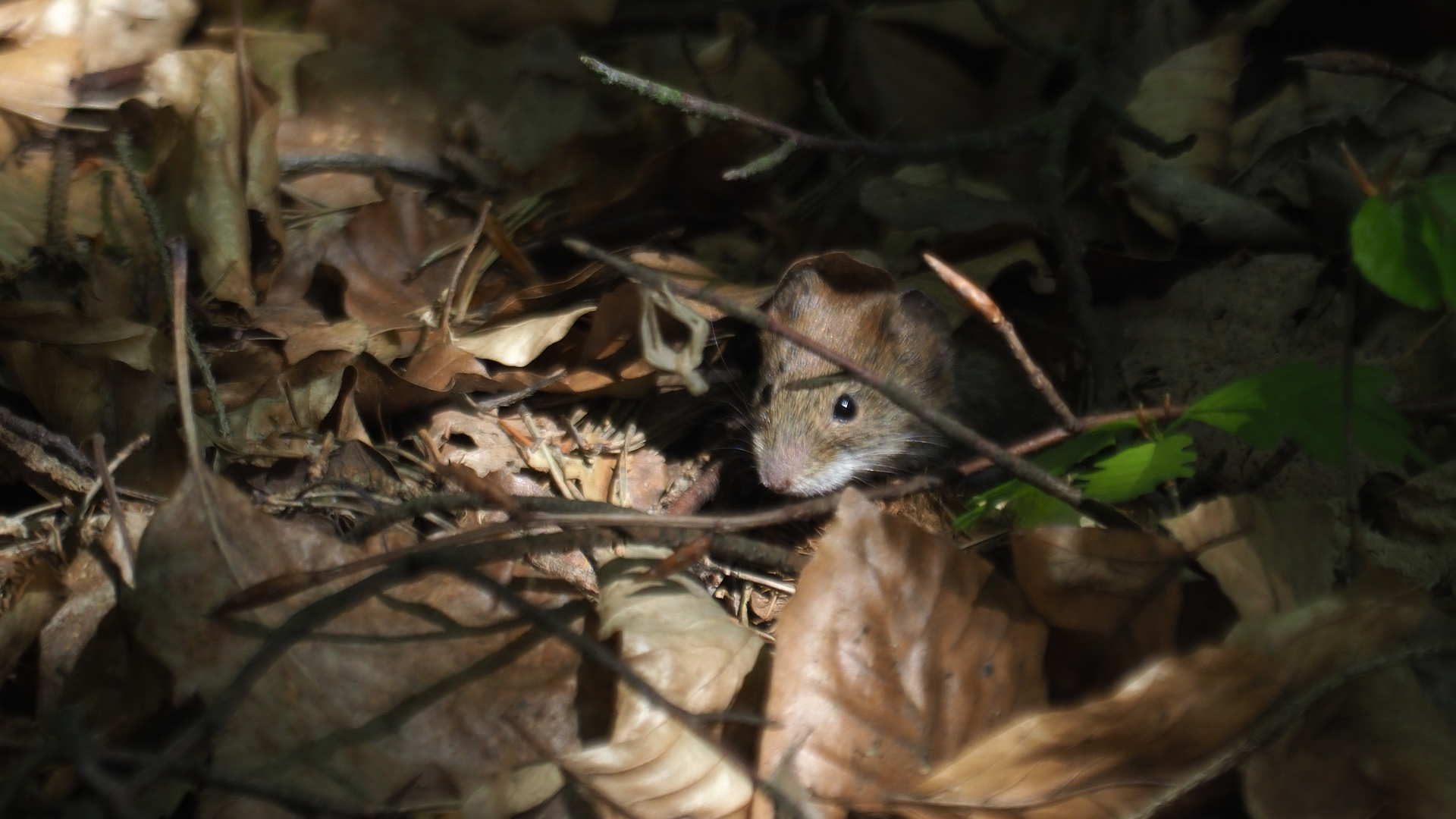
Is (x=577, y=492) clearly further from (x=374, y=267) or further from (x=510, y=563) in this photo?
(x=374, y=267)

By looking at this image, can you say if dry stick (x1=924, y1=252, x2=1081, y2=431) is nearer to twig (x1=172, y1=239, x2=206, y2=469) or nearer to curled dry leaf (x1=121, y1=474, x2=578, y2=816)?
curled dry leaf (x1=121, y1=474, x2=578, y2=816)

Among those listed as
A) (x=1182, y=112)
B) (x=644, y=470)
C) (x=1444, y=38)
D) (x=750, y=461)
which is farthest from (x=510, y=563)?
(x=1444, y=38)

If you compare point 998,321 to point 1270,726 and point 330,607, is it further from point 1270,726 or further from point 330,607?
point 330,607

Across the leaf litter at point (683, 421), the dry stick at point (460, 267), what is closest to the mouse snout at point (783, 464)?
the leaf litter at point (683, 421)

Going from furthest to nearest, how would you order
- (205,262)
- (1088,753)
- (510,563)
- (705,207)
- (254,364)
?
1. (705,207)
2. (205,262)
3. (254,364)
4. (510,563)
5. (1088,753)

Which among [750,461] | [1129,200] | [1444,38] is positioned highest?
[1444,38]

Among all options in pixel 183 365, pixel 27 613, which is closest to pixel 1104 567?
pixel 183 365

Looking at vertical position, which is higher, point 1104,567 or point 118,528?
point 1104,567
